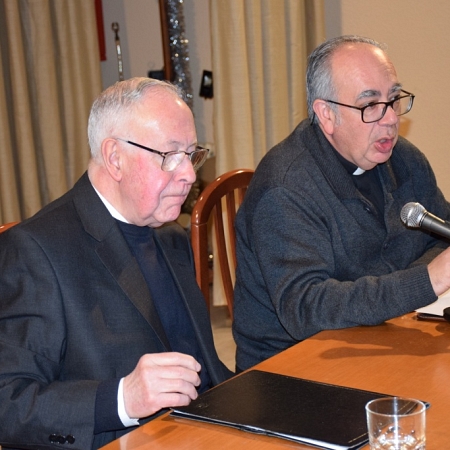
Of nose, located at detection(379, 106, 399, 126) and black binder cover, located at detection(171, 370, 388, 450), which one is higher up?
nose, located at detection(379, 106, 399, 126)

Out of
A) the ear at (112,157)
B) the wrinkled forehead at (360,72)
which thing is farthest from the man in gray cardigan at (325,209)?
the ear at (112,157)

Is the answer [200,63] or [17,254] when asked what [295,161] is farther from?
[200,63]

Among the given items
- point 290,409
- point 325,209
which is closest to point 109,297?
→ point 290,409

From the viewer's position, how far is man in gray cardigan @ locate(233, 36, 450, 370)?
176cm

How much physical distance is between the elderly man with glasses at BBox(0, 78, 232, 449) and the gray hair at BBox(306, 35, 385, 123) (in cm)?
50

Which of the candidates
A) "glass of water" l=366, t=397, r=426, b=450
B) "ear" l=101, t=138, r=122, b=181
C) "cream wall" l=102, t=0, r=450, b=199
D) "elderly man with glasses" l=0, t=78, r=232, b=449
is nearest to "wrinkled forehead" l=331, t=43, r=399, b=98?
"elderly man with glasses" l=0, t=78, r=232, b=449

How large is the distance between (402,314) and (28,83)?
2799 millimetres

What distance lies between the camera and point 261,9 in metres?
3.56

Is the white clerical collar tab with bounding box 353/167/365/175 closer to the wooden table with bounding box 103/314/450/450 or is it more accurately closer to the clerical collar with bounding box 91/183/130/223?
the wooden table with bounding box 103/314/450/450

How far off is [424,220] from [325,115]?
50 centimetres

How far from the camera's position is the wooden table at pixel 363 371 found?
44.6 inches

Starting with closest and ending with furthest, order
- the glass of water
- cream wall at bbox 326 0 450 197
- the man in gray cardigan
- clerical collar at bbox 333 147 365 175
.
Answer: the glass of water, the man in gray cardigan, clerical collar at bbox 333 147 365 175, cream wall at bbox 326 0 450 197

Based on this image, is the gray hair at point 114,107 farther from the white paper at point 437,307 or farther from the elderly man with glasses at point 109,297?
the white paper at point 437,307

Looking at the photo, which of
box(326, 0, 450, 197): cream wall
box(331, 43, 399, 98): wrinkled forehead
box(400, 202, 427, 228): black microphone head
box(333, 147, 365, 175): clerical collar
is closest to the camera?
box(400, 202, 427, 228): black microphone head
